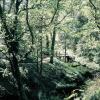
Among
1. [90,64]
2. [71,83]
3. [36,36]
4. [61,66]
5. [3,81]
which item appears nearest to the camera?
[36,36]

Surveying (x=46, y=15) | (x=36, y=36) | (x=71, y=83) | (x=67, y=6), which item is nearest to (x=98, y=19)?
(x=67, y=6)

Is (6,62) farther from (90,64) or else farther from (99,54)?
(90,64)

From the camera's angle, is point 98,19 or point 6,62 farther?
point 98,19

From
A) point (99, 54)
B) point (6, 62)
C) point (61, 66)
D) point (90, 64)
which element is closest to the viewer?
point (6, 62)

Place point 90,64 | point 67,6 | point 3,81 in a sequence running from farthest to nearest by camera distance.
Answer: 1. point 90,64
2. point 67,6
3. point 3,81

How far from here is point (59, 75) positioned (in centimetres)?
2691

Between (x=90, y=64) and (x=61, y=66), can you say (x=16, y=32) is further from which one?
(x=90, y=64)

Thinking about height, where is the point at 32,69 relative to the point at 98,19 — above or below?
below

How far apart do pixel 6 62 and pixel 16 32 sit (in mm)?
6009

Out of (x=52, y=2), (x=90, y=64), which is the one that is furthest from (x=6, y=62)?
(x=90, y=64)

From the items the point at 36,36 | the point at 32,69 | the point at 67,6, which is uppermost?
the point at 67,6

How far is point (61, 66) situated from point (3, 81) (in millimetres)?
11090

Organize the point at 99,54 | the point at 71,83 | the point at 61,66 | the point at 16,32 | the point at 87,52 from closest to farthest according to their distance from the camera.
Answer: the point at 16,32, the point at 71,83, the point at 61,66, the point at 99,54, the point at 87,52

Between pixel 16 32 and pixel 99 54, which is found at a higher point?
pixel 16 32
